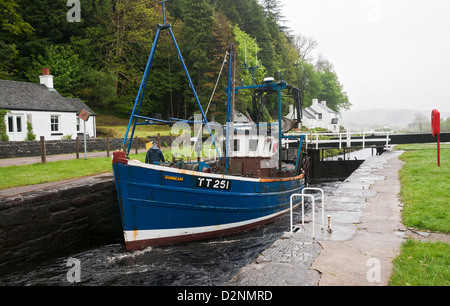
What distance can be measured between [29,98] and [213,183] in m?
22.4

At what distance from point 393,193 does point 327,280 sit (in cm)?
670

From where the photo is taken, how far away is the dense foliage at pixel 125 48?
3334cm

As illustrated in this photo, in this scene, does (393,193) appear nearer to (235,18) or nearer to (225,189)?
(225,189)

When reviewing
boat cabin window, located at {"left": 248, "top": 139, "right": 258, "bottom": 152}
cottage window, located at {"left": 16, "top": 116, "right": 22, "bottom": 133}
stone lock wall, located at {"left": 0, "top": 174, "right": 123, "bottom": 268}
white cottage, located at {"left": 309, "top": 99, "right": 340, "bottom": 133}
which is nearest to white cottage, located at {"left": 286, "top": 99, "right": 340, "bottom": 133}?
white cottage, located at {"left": 309, "top": 99, "right": 340, "bottom": 133}

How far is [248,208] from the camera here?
10.3m

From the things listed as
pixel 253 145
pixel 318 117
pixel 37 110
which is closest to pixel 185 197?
pixel 253 145

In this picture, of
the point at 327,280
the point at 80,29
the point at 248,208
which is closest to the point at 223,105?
the point at 80,29

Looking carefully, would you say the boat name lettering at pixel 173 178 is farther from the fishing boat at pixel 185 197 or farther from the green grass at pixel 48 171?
the green grass at pixel 48 171

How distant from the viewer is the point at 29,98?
80.7 feet

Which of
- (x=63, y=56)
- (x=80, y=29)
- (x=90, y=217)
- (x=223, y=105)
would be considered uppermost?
(x=80, y=29)

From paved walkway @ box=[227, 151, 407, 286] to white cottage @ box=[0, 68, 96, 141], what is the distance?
74.9ft

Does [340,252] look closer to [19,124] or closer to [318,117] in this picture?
[19,124]

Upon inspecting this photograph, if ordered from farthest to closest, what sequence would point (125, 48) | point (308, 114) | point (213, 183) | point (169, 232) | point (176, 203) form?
point (308, 114)
point (125, 48)
point (213, 183)
point (169, 232)
point (176, 203)

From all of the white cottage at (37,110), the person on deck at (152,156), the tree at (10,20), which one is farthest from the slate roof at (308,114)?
the person on deck at (152,156)
